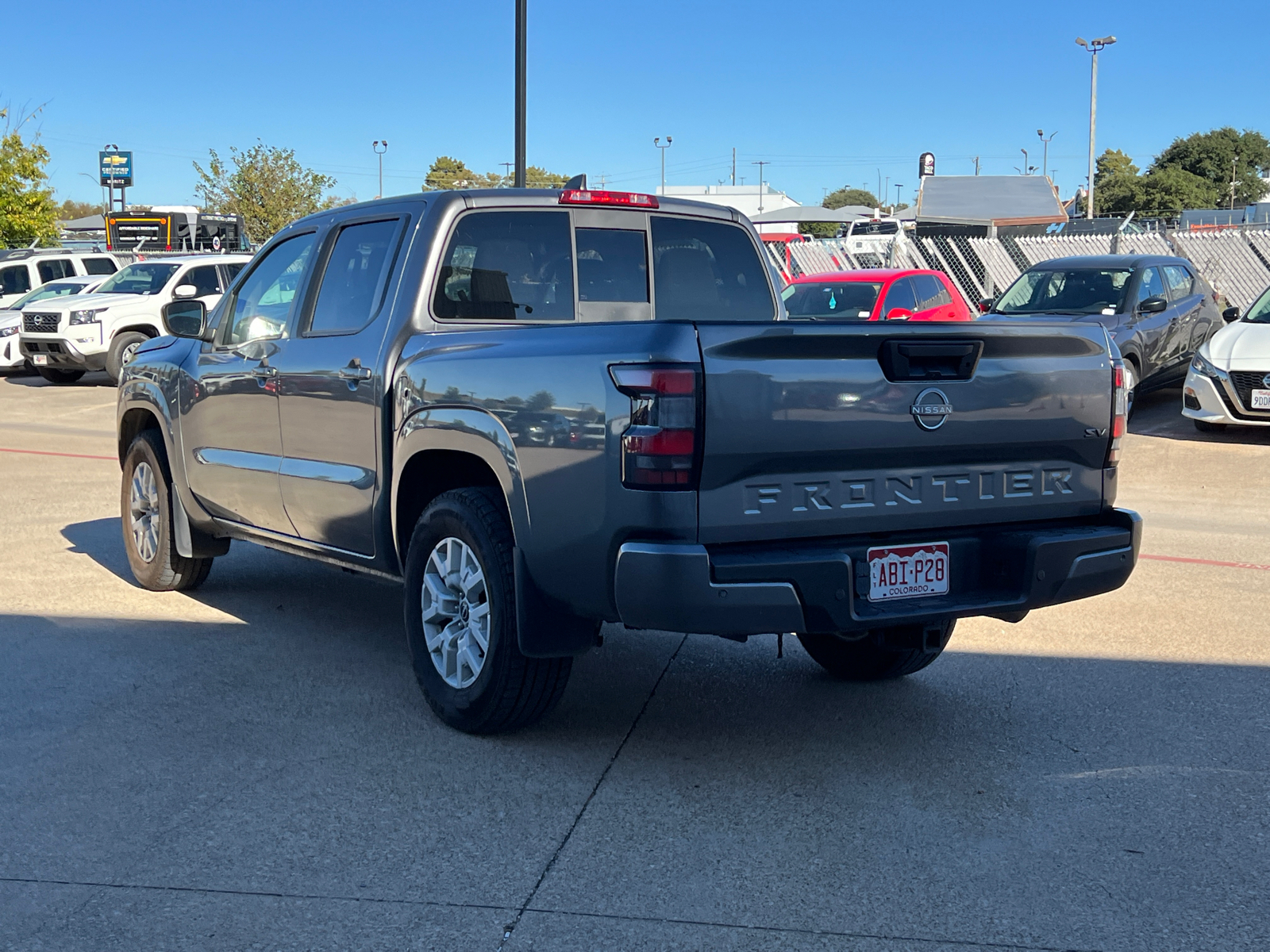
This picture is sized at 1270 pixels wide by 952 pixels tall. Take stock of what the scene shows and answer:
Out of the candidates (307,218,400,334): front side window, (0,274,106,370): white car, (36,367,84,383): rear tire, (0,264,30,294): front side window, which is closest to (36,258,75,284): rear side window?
(0,264,30,294): front side window

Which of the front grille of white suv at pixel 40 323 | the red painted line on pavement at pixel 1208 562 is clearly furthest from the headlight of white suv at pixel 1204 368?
the front grille of white suv at pixel 40 323

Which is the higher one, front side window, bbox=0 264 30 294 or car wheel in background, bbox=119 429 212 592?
front side window, bbox=0 264 30 294

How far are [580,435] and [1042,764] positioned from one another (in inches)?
77.4

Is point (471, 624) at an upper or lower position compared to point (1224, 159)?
lower

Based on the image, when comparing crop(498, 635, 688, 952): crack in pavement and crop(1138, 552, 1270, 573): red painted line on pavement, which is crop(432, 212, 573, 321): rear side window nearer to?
crop(498, 635, 688, 952): crack in pavement

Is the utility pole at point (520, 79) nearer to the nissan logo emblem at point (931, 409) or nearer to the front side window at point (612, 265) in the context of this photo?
the front side window at point (612, 265)

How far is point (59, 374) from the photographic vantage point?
21781mm

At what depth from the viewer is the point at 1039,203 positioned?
40.7 meters

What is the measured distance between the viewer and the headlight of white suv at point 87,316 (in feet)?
66.5

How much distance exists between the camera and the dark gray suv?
1457 cm

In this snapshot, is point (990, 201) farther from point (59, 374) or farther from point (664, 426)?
point (664, 426)

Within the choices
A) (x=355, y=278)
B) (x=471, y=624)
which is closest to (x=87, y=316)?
(x=355, y=278)

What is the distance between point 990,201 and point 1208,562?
1354 inches

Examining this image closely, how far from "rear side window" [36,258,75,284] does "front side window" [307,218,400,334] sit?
2203 centimetres
